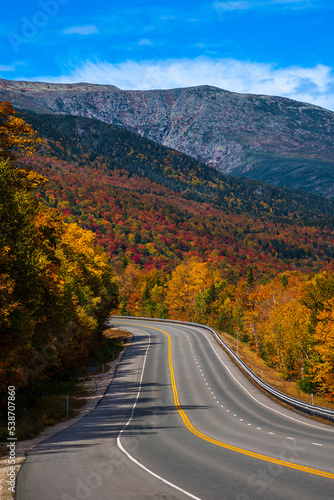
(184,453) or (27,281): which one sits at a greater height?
(27,281)

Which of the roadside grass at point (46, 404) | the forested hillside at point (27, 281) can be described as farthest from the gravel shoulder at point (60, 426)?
the forested hillside at point (27, 281)

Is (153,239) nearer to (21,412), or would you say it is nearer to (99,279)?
(99,279)

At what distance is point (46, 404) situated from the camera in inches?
1003

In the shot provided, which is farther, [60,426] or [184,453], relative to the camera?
[60,426]

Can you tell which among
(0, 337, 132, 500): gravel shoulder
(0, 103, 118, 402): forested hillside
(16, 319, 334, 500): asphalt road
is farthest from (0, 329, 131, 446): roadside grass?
(16, 319, 334, 500): asphalt road

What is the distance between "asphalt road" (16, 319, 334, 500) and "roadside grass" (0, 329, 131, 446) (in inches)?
59.4

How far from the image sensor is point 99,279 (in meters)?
48.1

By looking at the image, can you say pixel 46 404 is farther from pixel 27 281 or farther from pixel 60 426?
pixel 27 281

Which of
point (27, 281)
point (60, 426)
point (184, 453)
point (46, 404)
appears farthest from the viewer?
point (46, 404)

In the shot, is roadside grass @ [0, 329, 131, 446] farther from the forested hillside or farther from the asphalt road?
the asphalt road

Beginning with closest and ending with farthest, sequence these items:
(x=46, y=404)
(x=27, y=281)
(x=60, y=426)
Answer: (x=27, y=281), (x=60, y=426), (x=46, y=404)

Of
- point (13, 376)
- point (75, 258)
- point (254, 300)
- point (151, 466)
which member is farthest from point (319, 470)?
point (254, 300)

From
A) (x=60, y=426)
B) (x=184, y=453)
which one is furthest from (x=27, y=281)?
(x=184, y=453)

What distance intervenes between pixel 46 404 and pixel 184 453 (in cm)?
1376
